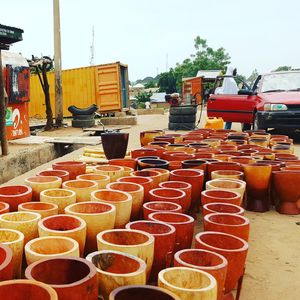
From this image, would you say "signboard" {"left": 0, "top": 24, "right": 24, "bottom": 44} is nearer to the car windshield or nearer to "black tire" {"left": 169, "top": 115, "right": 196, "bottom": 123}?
the car windshield

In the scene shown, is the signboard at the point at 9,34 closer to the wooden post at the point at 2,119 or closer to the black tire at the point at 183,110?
the wooden post at the point at 2,119

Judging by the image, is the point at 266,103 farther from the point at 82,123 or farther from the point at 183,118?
the point at 82,123

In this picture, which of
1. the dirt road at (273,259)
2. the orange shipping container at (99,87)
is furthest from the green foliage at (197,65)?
the dirt road at (273,259)

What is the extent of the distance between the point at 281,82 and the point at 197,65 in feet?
115

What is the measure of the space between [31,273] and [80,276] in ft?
0.52

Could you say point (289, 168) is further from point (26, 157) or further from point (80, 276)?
point (26, 157)

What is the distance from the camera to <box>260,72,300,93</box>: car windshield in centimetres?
798

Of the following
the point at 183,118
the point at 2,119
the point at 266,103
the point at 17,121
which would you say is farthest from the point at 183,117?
the point at 2,119

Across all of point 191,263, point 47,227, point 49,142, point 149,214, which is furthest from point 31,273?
point 49,142

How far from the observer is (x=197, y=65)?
42.1 m

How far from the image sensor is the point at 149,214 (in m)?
1.95

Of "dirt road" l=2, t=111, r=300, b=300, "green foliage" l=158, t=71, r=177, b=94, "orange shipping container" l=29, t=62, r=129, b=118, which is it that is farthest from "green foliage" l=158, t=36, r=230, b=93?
"dirt road" l=2, t=111, r=300, b=300

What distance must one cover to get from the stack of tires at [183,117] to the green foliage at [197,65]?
28.7 metres

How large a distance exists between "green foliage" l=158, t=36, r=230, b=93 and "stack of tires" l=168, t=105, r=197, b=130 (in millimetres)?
28701
